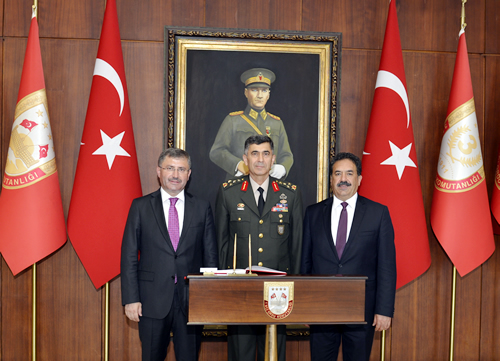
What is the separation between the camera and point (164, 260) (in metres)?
2.58

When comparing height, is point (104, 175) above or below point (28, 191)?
above

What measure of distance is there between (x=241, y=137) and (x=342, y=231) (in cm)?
121

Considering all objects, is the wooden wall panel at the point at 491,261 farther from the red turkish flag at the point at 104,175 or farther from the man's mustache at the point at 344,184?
the red turkish flag at the point at 104,175

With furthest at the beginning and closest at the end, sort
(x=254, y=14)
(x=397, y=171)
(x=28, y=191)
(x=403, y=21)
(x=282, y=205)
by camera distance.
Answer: (x=403, y=21)
(x=254, y=14)
(x=397, y=171)
(x=28, y=191)
(x=282, y=205)

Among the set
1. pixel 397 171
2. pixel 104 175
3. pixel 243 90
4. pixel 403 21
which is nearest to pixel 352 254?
pixel 397 171

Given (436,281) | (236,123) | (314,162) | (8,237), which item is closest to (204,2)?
(236,123)

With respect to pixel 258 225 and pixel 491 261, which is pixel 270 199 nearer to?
pixel 258 225

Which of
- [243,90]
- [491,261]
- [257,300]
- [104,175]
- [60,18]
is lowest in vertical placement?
[491,261]

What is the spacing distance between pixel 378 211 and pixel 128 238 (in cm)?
155

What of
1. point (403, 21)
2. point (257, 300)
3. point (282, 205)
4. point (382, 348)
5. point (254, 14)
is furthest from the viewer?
point (403, 21)

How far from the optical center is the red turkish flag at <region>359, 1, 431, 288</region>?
3.24 meters

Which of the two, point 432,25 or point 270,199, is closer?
point 270,199

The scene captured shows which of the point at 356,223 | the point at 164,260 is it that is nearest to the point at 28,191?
the point at 164,260

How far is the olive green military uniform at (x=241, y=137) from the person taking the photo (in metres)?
3.45
